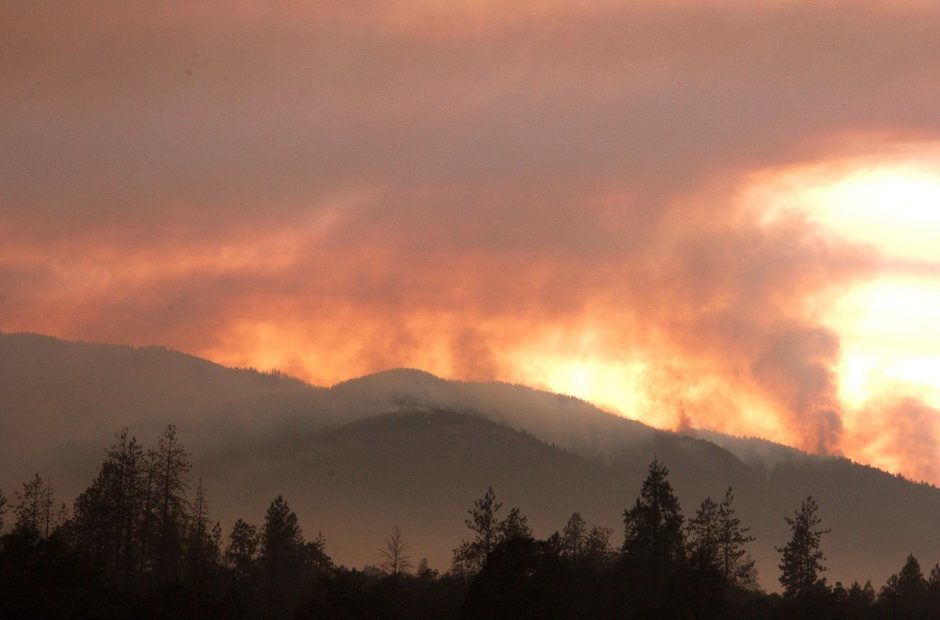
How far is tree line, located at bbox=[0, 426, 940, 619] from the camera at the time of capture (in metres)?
105

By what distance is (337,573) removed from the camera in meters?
111

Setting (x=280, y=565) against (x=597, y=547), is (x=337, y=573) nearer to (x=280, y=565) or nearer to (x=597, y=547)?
(x=280, y=565)

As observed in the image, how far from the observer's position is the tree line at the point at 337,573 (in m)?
105

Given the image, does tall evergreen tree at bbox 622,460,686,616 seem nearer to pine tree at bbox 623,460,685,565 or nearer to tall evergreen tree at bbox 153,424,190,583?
pine tree at bbox 623,460,685,565

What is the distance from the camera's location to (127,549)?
13475 cm

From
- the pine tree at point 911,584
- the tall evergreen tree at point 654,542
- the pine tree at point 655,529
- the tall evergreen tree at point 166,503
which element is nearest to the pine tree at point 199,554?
the tall evergreen tree at point 166,503

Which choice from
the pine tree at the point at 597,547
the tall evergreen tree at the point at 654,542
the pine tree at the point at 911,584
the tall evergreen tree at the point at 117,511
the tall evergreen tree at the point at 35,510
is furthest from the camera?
the pine tree at the point at 911,584

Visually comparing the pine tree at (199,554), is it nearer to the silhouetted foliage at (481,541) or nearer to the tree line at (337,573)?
the tree line at (337,573)

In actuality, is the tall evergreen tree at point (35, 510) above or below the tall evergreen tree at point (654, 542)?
above

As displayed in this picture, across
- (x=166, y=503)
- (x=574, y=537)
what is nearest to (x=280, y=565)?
(x=166, y=503)

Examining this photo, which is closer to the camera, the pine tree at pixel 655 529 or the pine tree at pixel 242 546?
the pine tree at pixel 655 529

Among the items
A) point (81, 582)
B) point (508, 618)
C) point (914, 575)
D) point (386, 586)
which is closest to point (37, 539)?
point (81, 582)

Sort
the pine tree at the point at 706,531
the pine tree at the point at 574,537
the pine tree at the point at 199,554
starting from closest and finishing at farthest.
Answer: the pine tree at the point at 199,554, the pine tree at the point at 706,531, the pine tree at the point at 574,537

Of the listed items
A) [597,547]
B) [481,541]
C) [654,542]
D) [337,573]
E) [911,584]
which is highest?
[597,547]
